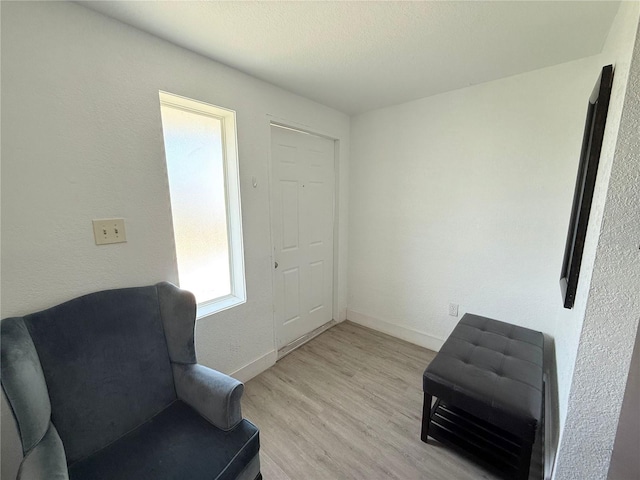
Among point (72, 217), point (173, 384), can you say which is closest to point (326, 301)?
point (173, 384)

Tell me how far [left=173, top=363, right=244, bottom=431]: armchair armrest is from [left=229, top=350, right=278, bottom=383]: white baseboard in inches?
27.3

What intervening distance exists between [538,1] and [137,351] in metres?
2.42

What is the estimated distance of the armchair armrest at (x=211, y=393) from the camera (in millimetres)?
1135

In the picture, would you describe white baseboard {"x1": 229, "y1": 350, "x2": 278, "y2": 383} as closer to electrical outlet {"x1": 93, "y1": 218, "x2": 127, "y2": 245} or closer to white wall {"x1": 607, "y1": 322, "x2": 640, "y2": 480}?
electrical outlet {"x1": 93, "y1": 218, "x2": 127, "y2": 245}

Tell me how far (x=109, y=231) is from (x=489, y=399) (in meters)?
2.05

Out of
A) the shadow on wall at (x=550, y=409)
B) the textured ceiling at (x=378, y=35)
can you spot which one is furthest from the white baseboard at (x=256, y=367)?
the textured ceiling at (x=378, y=35)

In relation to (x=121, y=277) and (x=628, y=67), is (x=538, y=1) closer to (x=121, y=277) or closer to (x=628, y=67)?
(x=628, y=67)

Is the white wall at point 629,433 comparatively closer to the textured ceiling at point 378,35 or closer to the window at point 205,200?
the textured ceiling at point 378,35

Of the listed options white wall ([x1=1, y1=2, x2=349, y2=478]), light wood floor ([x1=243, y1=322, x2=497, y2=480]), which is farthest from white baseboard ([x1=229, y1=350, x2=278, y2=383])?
white wall ([x1=1, y1=2, x2=349, y2=478])

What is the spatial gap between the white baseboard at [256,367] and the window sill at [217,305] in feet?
1.70

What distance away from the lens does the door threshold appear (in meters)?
2.41

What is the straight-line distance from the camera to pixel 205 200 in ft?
6.05

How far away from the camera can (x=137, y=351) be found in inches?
49.1

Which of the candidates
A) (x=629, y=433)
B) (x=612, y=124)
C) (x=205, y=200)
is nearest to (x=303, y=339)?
(x=205, y=200)
